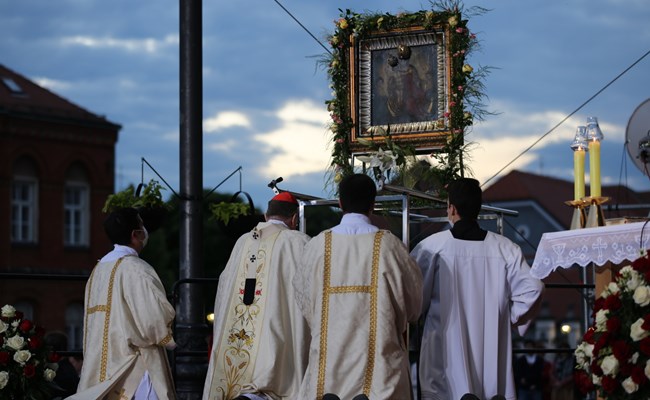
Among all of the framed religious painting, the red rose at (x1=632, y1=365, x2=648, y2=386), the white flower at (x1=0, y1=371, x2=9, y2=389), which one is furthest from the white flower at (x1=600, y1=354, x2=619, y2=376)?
the white flower at (x1=0, y1=371, x2=9, y2=389)

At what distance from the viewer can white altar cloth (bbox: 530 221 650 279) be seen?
7.92 meters

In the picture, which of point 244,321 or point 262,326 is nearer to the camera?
point 262,326

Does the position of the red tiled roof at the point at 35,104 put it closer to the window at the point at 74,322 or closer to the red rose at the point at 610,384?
the window at the point at 74,322

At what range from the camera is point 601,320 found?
7473 millimetres

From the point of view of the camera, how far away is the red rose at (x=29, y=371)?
9445 millimetres

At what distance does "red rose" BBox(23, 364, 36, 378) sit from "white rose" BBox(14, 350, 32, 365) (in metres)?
0.05

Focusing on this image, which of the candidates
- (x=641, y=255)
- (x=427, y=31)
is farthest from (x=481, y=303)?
(x=427, y=31)

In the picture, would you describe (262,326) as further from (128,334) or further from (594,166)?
(594,166)

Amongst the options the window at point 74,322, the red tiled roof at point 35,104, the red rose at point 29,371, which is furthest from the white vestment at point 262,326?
the red tiled roof at point 35,104

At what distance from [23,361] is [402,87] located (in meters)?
3.82

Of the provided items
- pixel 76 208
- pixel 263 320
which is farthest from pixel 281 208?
pixel 76 208

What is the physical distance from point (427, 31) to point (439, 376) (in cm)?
347

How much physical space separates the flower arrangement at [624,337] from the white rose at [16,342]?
4.25 meters

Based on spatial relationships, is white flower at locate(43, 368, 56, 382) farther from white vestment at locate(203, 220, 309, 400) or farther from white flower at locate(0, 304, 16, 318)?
white vestment at locate(203, 220, 309, 400)
